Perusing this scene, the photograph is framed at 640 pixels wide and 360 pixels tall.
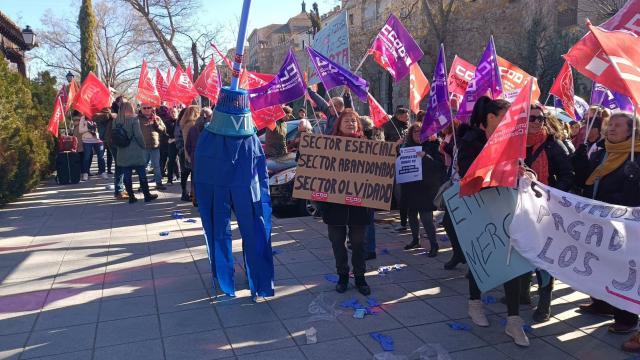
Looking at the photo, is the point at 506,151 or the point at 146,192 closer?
the point at 506,151

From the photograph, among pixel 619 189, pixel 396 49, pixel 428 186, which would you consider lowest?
pixel 428 186

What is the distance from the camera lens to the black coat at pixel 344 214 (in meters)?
5.05

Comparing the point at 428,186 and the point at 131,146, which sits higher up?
the point at 131,146

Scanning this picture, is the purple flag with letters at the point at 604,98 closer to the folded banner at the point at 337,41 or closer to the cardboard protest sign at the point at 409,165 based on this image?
the cardboard protest sign at the point at 409,165

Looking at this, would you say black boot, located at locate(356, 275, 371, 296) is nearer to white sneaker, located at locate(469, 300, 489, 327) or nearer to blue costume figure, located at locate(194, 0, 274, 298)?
blue costume figure, located at locate(194, 0, 274, 298)

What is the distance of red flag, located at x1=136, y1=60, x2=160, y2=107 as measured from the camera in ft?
42.2

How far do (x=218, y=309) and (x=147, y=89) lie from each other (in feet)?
31.3

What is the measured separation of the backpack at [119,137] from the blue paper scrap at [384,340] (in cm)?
694

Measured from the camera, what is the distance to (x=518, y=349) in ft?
13.1

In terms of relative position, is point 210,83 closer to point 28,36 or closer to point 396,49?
point 396,49

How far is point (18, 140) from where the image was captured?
34.1 feet

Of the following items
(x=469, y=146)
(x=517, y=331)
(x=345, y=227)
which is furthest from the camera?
(x=345, y=227)

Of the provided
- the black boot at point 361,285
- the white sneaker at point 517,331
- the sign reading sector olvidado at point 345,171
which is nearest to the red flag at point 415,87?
the sign reading sector olvidado at point 345,171

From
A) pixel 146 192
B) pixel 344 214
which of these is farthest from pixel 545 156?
pixel 146 192
